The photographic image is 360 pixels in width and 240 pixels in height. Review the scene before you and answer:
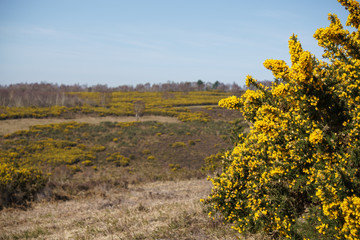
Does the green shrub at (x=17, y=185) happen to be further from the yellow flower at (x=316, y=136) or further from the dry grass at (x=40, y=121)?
the dry grass at (x=40, y=121)

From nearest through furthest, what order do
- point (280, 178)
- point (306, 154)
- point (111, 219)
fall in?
point (306, 154) < point (280, 178) < point (111, 219)

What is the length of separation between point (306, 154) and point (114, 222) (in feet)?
16.1

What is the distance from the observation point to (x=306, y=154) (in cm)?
402

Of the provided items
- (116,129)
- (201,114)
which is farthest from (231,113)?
(116,129)

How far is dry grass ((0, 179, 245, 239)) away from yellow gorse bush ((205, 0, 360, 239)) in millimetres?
887

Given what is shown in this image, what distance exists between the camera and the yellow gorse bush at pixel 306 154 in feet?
11.9

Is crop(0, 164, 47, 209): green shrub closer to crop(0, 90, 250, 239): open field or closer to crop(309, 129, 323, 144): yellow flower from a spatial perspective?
crop(0, 90, 250, 239): open field

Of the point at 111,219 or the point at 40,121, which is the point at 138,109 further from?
the point at 111,219

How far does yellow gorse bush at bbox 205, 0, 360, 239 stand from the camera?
3.61 m

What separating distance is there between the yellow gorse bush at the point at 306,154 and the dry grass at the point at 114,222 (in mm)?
887

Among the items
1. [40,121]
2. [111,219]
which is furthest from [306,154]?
[40,121]

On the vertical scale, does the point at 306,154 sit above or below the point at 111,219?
above

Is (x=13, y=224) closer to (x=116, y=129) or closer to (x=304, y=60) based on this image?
(x=304, y=60)

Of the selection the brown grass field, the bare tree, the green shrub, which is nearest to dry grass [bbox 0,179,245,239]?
the brown grass field
